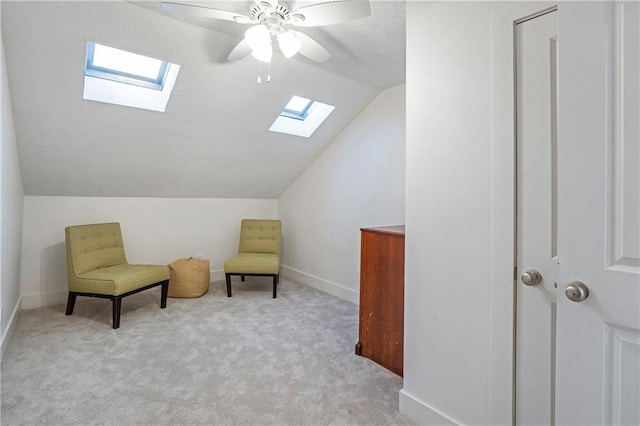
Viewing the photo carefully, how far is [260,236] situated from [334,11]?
9.99 ft

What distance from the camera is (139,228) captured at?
375 centimetres

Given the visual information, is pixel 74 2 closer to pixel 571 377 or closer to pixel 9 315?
pixel 9 315

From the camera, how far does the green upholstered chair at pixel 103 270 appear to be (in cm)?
271

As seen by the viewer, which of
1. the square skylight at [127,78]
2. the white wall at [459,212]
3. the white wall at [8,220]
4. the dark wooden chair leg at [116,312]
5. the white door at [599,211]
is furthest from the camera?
the dark wooden chair leg at [116,312]

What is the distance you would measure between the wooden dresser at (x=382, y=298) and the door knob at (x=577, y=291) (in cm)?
111

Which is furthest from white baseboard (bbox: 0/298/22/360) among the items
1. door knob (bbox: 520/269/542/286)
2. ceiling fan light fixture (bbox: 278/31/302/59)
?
door knob (bbox: 520/269/542/286)

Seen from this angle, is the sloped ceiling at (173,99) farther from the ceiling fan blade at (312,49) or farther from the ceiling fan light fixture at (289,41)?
the ceiling fan light fixture at (289,41)

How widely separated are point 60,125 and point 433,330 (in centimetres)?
313

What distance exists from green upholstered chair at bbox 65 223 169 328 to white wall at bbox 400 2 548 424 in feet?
8.01

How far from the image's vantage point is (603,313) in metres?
0.89

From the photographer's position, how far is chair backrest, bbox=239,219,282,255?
413cm

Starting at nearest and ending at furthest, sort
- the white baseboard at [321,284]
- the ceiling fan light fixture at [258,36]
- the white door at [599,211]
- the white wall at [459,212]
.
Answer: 1. the white door at [599,211]
2. the white wall at [459,212]
3. the ceiling fan light fixture at [258,36]
4. the white baseboard at [321,284]

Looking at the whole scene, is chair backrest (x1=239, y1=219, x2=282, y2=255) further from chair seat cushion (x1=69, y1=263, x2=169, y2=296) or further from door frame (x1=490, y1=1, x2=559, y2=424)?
door frame (x1=490, y1=1, x2=559, y2=424)

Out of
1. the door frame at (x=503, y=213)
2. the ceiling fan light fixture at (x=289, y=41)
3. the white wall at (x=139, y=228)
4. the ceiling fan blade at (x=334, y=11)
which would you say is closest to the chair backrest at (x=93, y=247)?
the white wall at (x=139, y=228)
